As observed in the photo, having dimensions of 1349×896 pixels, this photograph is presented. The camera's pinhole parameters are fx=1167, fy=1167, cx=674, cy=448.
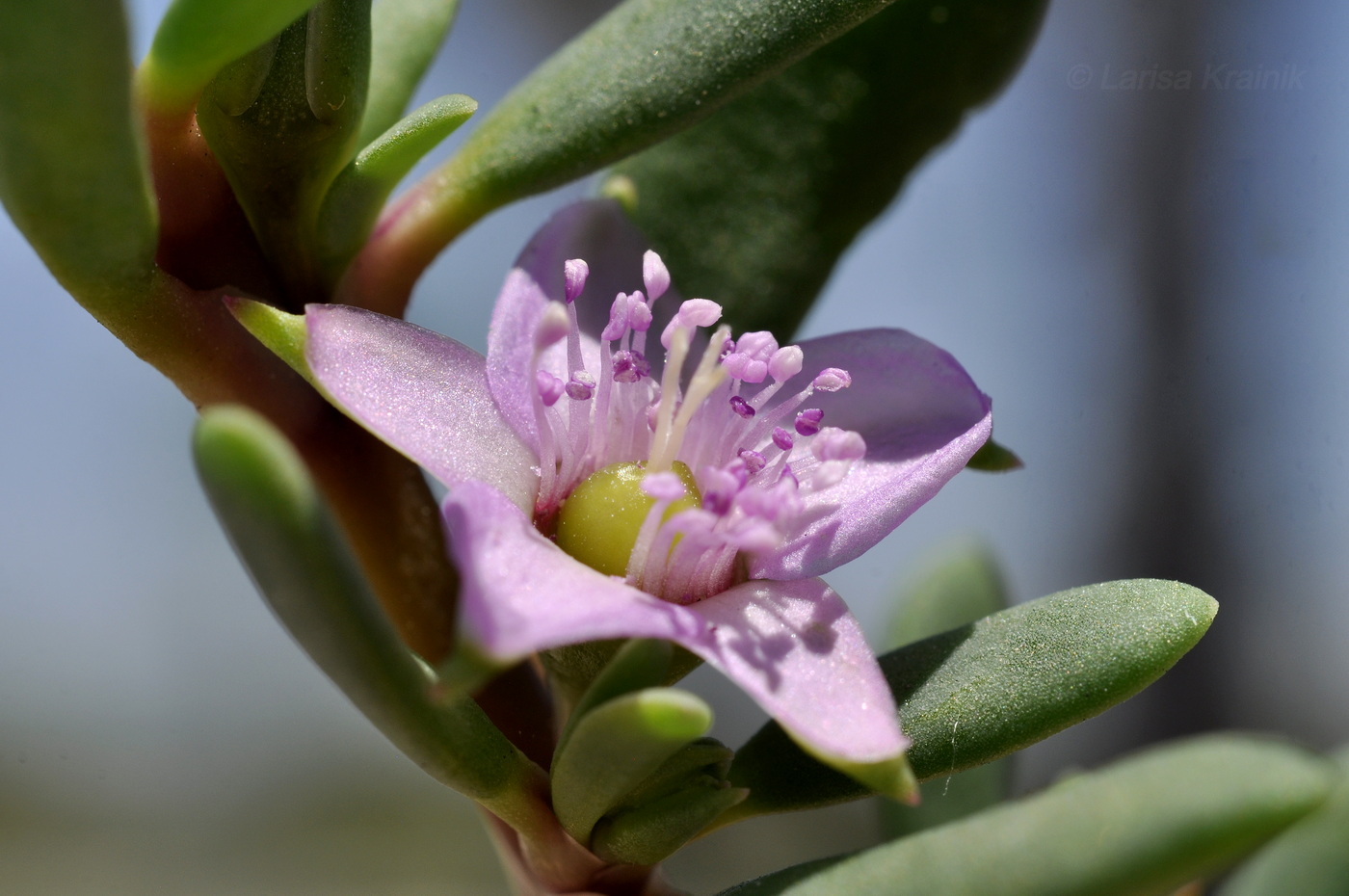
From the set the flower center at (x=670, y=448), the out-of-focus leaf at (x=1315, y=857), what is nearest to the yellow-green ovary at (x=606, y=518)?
the flower center at (x=670, y=448)

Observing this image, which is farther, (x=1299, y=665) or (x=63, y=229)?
(x=1299, y=665)

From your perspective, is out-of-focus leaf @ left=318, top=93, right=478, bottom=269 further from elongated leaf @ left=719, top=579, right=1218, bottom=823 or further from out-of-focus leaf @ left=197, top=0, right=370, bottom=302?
elongated leaf @ left=719, top=579, right=1218, bottom=823

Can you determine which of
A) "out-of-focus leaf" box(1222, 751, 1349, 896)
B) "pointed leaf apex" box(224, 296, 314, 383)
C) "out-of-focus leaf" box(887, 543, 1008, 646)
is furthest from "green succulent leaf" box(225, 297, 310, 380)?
"out-of-focus leaf" box(887, 543, 1008, 646)

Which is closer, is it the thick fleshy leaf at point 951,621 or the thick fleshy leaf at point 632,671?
the thick fleshy leaf at point 632,671

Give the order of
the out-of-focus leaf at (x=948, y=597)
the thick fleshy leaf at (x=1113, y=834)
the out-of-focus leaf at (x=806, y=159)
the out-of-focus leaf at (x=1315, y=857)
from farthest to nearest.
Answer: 1. the out-of-focus leaf at (x=948, y=597)
2. the out-of-focus leaf at (x=806, y=159)
3. the out-of-focus leaf at (x=1315, y=857)
4. the thick fleshy leaf at (x=1113, y=834)

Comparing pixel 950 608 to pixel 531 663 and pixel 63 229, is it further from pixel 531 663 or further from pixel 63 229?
pixel 63 229

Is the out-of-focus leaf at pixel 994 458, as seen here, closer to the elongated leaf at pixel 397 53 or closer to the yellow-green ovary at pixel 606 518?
the yellow-green ovary at pixel 606 518

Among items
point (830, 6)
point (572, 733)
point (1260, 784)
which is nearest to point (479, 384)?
point (572, 733)
